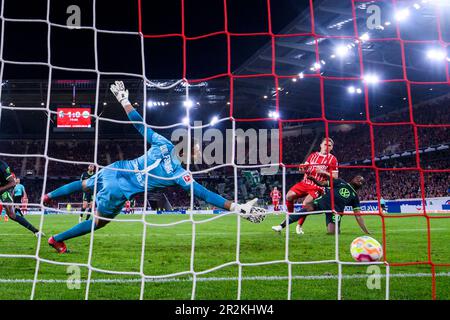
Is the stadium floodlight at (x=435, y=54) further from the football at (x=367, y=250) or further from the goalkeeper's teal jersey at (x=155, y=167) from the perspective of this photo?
the goalkeeper's teal jersey at (x=155, y=167)

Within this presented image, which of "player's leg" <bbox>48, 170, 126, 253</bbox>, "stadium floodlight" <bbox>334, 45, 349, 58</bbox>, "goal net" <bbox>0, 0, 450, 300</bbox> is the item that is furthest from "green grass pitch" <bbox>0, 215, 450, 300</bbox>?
"stadium floodlight" <bbox>334, 45, 349, 58</bbox>

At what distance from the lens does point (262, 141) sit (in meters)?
29.2

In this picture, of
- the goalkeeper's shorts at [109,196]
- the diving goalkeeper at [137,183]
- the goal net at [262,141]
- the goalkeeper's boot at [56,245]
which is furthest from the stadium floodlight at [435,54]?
the goalkeeper's boot at [56,245]

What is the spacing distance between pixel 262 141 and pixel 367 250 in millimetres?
24585

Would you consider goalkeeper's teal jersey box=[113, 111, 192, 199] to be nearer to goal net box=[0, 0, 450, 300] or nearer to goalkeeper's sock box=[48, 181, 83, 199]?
goal net box=[0, 0, 450, 300]

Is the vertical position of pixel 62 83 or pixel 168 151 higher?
pixel 62 83

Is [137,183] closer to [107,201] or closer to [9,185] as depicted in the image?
[107,201]

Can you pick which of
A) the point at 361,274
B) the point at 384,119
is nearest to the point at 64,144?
the point at 384,119

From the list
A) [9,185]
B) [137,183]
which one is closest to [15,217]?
[9,185]
